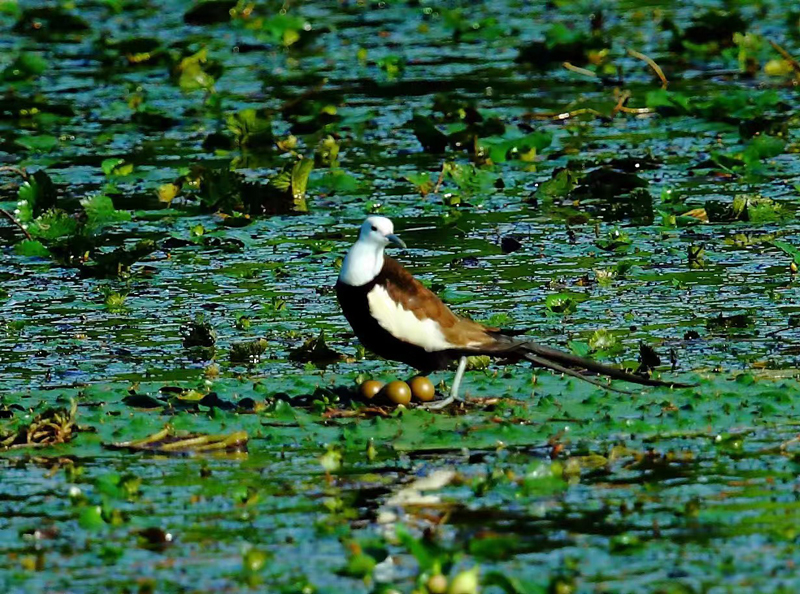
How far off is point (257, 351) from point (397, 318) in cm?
112

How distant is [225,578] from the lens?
5.21 metres

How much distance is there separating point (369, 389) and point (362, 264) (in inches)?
20.5

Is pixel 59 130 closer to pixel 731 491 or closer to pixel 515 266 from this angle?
pixel 515 266

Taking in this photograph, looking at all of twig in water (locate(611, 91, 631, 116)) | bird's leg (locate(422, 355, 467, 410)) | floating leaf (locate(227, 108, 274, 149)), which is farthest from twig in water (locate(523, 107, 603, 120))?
bird's leg (locate(422, 355, 467, 410))

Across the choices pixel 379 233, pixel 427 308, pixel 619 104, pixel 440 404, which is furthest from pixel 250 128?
pixel 440 404

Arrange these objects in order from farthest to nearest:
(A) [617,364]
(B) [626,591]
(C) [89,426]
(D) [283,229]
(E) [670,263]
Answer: (D) [283,229]
(E) [670,263]
(A) [617,364]
(C) [89,426]
(B) [626,591]

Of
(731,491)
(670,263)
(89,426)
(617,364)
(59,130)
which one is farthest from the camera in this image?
(59,130)

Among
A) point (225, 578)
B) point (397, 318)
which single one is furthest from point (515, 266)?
point (225, 578)

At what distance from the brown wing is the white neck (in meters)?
0.04

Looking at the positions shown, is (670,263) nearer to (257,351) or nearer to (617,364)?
(617,364)

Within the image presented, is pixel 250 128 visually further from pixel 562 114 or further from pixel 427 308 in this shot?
pixel 427 308

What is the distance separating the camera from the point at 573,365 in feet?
24.1

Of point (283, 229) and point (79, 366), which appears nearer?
point (79, 366)

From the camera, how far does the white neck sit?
281 inches
